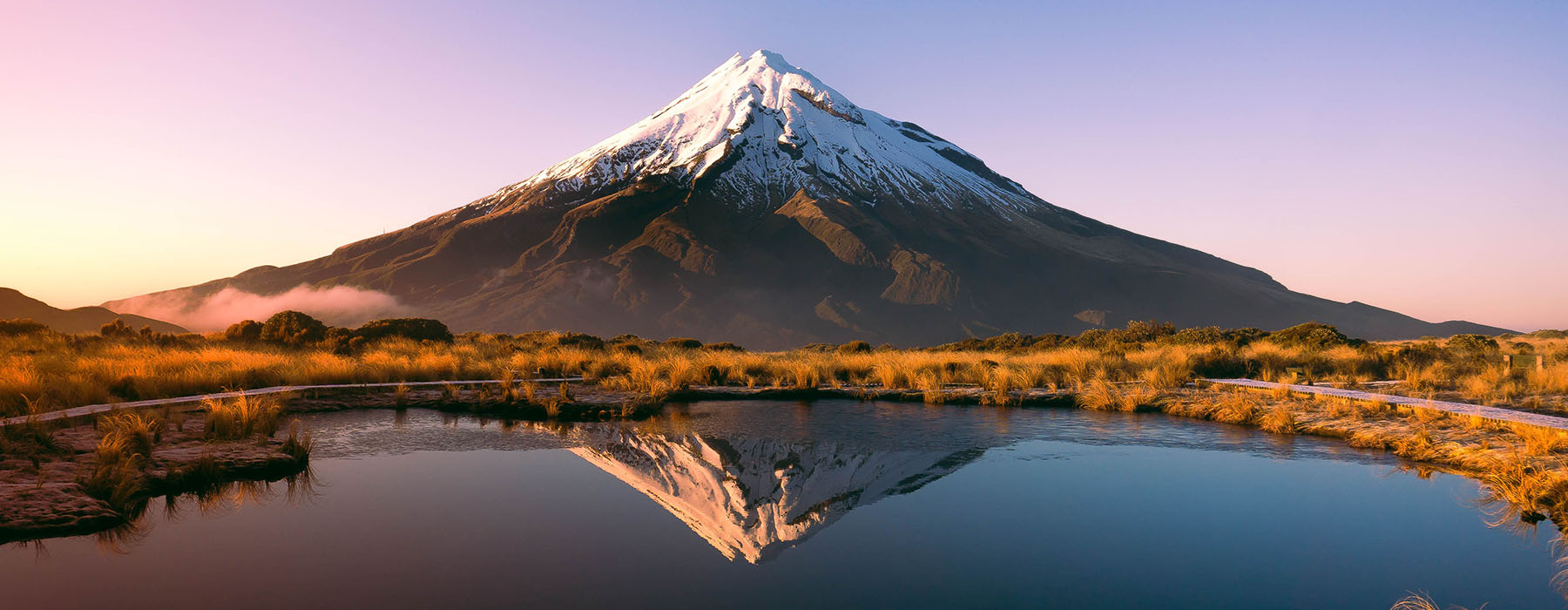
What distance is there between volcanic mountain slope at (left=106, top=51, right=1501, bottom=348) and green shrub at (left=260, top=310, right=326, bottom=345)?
72.7 metres

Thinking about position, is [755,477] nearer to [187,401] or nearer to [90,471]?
[90,471]

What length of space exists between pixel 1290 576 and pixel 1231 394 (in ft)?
35.7

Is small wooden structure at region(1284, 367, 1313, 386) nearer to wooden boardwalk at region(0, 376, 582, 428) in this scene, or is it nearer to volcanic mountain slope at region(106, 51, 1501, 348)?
wooden boardwalk at region(0, 376, 582, 428)

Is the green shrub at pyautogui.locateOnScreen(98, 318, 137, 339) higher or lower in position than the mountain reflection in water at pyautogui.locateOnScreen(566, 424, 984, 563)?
higher

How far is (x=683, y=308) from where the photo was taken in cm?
11425

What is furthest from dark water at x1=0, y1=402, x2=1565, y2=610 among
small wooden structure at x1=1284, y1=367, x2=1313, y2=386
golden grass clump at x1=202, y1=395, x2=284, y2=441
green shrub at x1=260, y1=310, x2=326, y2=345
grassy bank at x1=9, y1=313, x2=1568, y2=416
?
green shrub at x1=260, y1=310, x2=326, y2=345

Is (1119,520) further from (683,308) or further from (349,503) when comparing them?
(683,308)

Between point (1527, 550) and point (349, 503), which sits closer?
point (1527, 550)

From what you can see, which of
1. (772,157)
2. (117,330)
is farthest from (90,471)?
(772,157)

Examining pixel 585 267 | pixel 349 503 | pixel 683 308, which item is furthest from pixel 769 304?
pixel 349 503

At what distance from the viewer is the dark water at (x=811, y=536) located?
5199 millimetres

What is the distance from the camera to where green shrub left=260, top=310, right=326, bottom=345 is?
26.9m

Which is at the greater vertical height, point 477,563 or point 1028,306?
point 1028,306

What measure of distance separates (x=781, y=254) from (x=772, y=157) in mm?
32462
